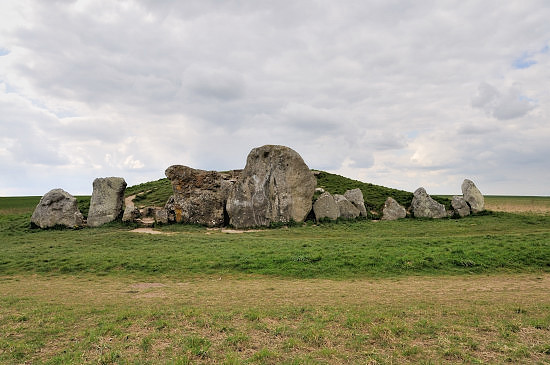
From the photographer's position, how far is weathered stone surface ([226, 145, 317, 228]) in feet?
96.5

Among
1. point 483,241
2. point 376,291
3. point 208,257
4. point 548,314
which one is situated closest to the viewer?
point 548,314

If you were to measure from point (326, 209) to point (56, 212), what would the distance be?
22.5 meters

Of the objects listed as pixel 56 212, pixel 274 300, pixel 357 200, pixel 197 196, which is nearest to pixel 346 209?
pixel 357 200

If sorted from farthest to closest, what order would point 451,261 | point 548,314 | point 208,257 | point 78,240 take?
point 78,240 → point 208,257 → point 451,261 → point 548,314

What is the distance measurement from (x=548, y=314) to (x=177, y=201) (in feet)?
86.7

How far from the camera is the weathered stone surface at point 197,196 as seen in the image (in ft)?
98.1

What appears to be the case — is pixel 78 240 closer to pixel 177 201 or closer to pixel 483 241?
pixel 177 201

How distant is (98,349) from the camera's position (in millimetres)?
7246

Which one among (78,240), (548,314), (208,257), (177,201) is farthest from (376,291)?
(177,201)

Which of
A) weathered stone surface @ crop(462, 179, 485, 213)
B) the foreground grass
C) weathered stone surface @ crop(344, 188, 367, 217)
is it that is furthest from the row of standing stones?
the foreground grass

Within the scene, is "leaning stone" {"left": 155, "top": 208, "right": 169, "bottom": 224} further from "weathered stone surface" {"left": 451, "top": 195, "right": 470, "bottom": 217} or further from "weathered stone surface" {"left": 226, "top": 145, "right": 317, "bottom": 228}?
"weathered stone surface" {"left": 451, "top": 195, "right": 470, "bottom": 217}

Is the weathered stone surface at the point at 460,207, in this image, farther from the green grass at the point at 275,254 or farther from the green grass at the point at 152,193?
the green grass at the point at 152,193

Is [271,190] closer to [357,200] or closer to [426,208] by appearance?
[357,200]

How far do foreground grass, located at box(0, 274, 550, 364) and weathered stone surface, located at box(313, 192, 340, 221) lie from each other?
17.3 metres
